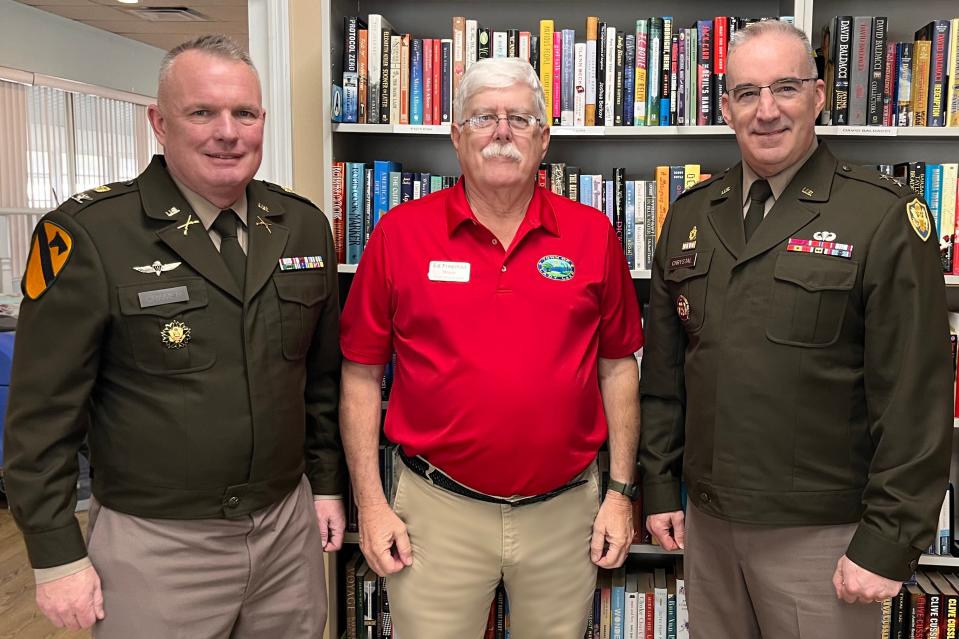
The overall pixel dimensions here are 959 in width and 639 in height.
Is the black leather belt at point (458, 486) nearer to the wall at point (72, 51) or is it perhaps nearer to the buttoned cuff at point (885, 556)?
the buttoned cuff at point (885, 556)

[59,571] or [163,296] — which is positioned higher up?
[163,296]

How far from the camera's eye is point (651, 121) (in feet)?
7.18

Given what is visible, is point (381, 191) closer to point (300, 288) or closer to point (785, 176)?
point (300, 288)

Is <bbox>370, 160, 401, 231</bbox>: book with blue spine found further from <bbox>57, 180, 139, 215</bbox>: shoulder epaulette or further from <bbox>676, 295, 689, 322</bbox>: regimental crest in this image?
<bbox>676, 295, 689, 322</bbox>: regimental crest

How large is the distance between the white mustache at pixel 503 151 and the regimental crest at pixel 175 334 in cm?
68

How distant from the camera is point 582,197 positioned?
2232mm

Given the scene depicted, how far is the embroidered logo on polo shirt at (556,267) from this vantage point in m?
1.69

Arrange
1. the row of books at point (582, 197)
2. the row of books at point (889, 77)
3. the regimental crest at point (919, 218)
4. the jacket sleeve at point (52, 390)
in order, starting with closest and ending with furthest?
the jacket sleeve at point (52, 390), the regimental crest at point (919, 218), the row of books at point (889, 77), the row of books at point (582, 197)

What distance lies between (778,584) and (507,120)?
108 cm

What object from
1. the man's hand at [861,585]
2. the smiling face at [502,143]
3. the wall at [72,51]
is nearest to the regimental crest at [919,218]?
the man's hand at [861,585]

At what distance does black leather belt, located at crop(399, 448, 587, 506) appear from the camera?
168 centimetres

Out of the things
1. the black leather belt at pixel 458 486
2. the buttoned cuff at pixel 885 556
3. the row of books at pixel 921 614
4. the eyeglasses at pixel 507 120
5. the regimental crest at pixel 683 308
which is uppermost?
the eyeglasses at pixel 507 120

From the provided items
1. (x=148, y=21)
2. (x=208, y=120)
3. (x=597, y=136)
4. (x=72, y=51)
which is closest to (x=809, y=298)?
(x=597, y=136)

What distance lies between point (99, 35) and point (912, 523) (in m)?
7.73
